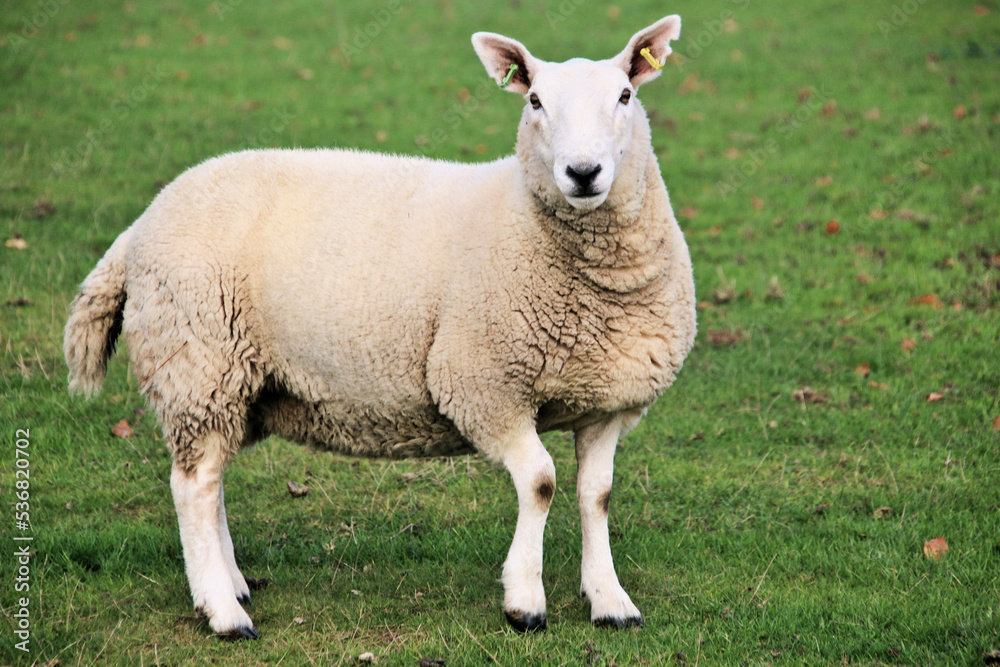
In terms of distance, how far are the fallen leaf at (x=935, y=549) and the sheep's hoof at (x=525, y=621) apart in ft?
6.51

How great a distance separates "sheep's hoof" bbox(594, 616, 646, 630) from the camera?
4336 mm

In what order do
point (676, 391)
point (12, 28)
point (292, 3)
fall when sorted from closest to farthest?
point (676, 391)
point (12, 28)
point (292, 3)

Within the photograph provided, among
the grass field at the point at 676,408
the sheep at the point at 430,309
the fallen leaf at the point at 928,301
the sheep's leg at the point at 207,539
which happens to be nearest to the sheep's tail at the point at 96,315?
the sheep at the point at 430,309

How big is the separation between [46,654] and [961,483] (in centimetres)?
464

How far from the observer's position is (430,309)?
437 centimetres

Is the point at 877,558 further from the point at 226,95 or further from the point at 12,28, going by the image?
the point at 12,28

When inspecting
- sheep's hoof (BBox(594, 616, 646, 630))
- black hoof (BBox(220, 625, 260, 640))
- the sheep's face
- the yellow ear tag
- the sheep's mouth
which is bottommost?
black hoof (BBox(220, 625, 260, 640))

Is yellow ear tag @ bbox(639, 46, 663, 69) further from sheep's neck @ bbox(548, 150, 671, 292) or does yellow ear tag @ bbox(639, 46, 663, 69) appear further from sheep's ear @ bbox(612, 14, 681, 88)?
sheep's neck @ bbox(548, 150, 671, 292)

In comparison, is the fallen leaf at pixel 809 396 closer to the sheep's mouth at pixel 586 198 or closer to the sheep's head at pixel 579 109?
the sheep's head at pixel 579 109

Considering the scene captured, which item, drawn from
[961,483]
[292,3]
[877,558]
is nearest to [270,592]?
[877,558]

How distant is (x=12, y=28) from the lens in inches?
563

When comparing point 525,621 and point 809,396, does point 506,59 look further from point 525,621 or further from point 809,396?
point 809,396

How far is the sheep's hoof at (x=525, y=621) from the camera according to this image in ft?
13.9

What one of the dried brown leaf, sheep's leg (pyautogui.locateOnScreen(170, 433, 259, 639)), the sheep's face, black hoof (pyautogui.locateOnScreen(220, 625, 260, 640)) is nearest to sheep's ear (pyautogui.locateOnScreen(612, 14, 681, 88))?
the sheep's face
